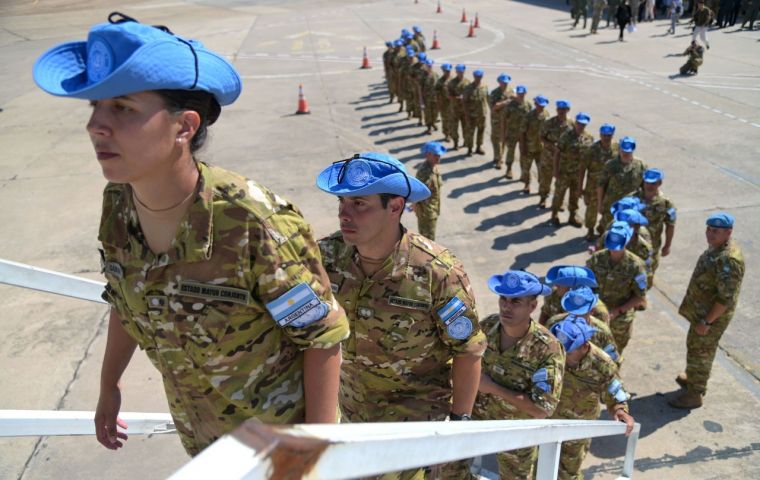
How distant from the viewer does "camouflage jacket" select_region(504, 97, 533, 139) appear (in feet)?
35.0

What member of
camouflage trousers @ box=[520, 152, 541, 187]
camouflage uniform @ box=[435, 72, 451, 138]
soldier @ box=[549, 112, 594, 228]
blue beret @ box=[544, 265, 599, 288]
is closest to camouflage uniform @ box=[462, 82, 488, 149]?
camouflage uniform @ box=[435, 72, 451, 138]

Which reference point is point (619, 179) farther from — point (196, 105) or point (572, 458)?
point (196, 105)

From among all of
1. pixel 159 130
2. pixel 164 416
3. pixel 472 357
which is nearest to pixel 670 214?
pixel 472 357

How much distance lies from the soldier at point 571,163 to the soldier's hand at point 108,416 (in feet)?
25.4

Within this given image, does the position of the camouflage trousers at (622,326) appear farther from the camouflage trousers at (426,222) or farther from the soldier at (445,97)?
the soldier at (445,97)

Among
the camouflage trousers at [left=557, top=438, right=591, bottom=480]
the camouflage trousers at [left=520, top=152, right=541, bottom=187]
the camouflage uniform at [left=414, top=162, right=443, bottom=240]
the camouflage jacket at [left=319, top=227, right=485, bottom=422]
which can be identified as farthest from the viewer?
the camouflage trousers at [left=520, top=152, right=541, bottom=187]

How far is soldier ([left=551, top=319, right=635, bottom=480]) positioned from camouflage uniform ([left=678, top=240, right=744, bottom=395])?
60.0 inches

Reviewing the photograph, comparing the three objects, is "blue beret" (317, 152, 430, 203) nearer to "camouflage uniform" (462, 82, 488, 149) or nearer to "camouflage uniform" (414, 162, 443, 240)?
"camouflage uniform" (414, 162, 443, 240)

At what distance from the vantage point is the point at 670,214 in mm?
6723

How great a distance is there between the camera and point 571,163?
29.4 feet

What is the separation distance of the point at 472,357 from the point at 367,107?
1472 centimetres

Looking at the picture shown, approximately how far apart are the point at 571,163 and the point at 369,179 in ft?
22.8

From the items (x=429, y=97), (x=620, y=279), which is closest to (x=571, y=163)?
(x=620, y=279)

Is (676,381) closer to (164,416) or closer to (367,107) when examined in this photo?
(164,416)
